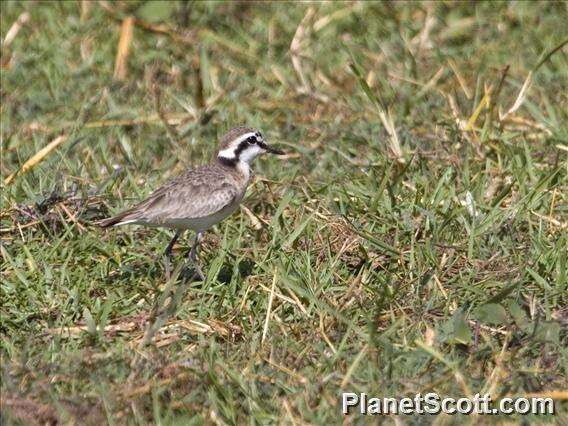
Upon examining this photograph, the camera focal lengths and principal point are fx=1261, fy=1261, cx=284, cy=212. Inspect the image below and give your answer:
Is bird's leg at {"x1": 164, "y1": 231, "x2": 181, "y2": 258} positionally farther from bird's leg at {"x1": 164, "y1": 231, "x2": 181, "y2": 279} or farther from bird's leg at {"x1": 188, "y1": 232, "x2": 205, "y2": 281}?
bird's leg at {"x1": 188, "y1": 232, "x2": 205, "y2": 281}

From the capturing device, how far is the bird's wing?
7.91m

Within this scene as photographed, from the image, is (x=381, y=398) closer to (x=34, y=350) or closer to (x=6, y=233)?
(x=34, y=350)

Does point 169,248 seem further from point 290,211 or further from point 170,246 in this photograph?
point 290,211

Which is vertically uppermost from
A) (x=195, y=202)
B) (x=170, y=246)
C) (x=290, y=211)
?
(x=195, y=202)

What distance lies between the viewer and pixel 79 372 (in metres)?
6.64

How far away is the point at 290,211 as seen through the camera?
8.84 metres

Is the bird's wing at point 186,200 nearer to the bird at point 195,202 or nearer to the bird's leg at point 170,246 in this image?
the bird at point 195,202

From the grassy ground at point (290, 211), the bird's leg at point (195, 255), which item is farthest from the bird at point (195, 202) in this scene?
the grassy ground at point (290, 211)

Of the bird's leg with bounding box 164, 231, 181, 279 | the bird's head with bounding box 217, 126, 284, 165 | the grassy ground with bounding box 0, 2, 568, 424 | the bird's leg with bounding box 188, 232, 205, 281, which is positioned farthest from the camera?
the bird's head with bounding box 217, 126, 284, 165

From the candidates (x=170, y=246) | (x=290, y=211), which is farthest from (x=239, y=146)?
(x=170, y=246)

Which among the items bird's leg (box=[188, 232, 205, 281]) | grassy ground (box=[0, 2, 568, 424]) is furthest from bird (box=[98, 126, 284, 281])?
grassy ground (box=[0, 2, 568, 424])

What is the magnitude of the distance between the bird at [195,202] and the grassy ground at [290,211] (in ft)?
0.79

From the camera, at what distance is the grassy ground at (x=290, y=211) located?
21.7 feet

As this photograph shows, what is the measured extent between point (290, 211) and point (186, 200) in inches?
41.0
